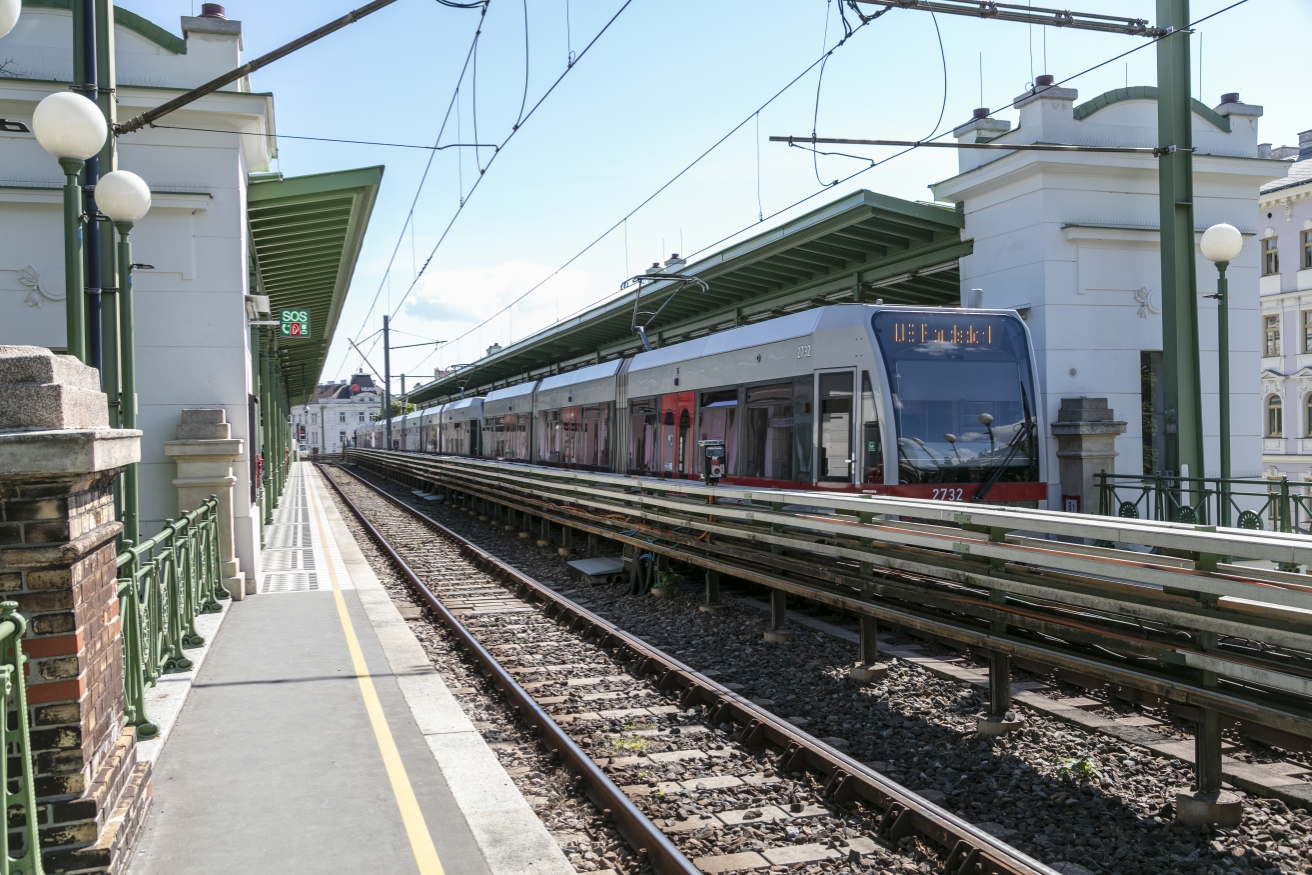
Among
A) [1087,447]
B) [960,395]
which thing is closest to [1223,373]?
[1087,447]

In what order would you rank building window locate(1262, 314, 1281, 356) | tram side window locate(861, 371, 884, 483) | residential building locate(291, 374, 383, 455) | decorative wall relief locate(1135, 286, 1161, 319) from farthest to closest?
residential building locate(291, 374, 383, 455) → building window locate(1262, 314, 1281, 356) → decorative wall relief locate(1135, 286, 1161, 319) → tram side window locate(861, 371, 884, 483)

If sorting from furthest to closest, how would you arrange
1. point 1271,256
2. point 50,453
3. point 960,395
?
point 1271,256 < point 960,395 < point 50,453

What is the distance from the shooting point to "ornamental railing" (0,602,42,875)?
10.3 feet

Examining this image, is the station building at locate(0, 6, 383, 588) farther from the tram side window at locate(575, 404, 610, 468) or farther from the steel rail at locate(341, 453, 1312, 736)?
the tram side window at locate(575, 404, 610, 468)

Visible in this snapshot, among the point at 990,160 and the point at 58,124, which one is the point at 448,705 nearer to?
the point at 58,124

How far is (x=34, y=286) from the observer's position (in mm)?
11836

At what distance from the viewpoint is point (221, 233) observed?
468 inches

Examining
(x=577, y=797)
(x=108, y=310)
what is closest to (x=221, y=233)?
(x=108, y=310)

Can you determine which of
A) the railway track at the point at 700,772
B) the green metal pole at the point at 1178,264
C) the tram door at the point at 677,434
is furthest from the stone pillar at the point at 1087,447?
the railway track at the point at 700,772

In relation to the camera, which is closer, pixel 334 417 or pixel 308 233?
pixel 308 233

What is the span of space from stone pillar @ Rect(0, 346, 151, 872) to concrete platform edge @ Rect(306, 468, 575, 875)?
1.61m

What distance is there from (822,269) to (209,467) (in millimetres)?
10918

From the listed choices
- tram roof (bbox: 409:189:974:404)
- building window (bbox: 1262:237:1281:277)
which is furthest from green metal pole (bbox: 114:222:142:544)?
building window (bbox: 1262:237:1281:277)

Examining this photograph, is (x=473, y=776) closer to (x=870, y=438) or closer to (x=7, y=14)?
(x=7, y=14)
